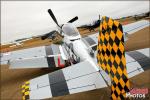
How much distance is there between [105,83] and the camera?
21.2 ft

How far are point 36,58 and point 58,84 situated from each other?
7.78m

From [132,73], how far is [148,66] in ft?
2.63

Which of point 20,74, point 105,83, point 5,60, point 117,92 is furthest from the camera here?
point 20,74

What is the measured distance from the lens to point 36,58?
46.9 ft

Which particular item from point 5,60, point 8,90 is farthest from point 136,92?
point 5,60

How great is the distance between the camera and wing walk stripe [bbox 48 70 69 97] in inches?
253

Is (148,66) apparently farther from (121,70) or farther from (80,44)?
(80,44)

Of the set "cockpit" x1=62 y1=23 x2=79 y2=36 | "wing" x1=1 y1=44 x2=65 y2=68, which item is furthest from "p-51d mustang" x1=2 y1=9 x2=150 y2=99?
"wing" x1=1 y1=44 x2=65 y2=68

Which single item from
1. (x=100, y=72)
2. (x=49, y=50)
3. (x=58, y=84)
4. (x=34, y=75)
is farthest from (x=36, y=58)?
(x=100, y=72)

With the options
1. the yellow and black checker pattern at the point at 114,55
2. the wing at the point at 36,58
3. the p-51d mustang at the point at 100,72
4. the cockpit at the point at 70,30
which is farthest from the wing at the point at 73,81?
the wing at the point at 36,58

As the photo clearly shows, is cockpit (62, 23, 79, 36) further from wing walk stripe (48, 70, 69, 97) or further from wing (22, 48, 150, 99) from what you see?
wing walk stripe (48, 70, 69, 97)

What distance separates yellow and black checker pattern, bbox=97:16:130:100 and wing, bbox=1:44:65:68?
23.9 ft

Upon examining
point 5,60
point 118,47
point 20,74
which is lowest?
point 20,74

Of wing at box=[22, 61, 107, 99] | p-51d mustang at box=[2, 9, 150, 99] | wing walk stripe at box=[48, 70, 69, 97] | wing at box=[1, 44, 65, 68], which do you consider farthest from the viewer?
wing at box=[1, 44, 65, 68]
